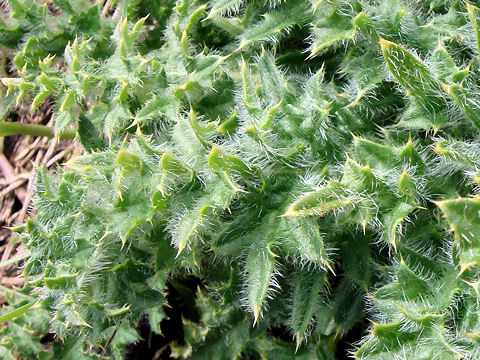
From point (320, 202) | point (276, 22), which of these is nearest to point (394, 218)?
point (320, 202)

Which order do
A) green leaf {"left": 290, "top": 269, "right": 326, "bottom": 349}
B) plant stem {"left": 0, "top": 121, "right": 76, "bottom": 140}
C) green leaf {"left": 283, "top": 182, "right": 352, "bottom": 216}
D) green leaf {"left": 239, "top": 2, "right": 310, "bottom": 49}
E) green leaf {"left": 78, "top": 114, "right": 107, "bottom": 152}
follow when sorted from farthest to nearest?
plant stem {"left": 0, "top": 121, "right": 76, "bottom": 140} → green leaf {"left": 78, "top": 114, "right": 107, "bottom": 152} → green leaf {"left": 239, "top": 2, "right": 310, "bottom": 49} → green leaf {"left": 290, "top": 269, "right": 326, "bottom": 349} → green leaf {"left": 283, "top": 182, "right": 352, "bottom": 216}

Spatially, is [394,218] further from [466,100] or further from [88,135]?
[88,135]

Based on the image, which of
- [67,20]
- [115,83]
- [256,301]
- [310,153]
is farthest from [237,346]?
[67,20]

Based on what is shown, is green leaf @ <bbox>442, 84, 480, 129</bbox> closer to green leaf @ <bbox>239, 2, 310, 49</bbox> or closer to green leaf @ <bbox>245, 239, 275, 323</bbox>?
green leaf @ <bbox>239, 2, 310, 49</bbox>

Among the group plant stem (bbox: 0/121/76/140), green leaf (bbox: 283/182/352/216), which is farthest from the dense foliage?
plant stem (bbox: 0/121/76/140)

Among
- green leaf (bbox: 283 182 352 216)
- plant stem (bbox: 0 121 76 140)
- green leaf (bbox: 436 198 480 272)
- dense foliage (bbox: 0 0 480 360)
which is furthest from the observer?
plant stem (bbox: 0 121 76 140)

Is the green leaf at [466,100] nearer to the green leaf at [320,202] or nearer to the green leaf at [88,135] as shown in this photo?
the green leaf at [320,202]

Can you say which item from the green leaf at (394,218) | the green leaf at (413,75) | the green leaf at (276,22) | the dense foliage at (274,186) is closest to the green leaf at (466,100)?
the dense foliage at (274,186)

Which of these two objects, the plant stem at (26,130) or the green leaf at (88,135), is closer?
the green leaf at (88,135)

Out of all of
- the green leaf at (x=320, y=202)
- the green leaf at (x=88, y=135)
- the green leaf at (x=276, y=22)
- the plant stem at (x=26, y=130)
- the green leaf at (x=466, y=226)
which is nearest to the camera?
the green leaf at (x=466, y=226)
